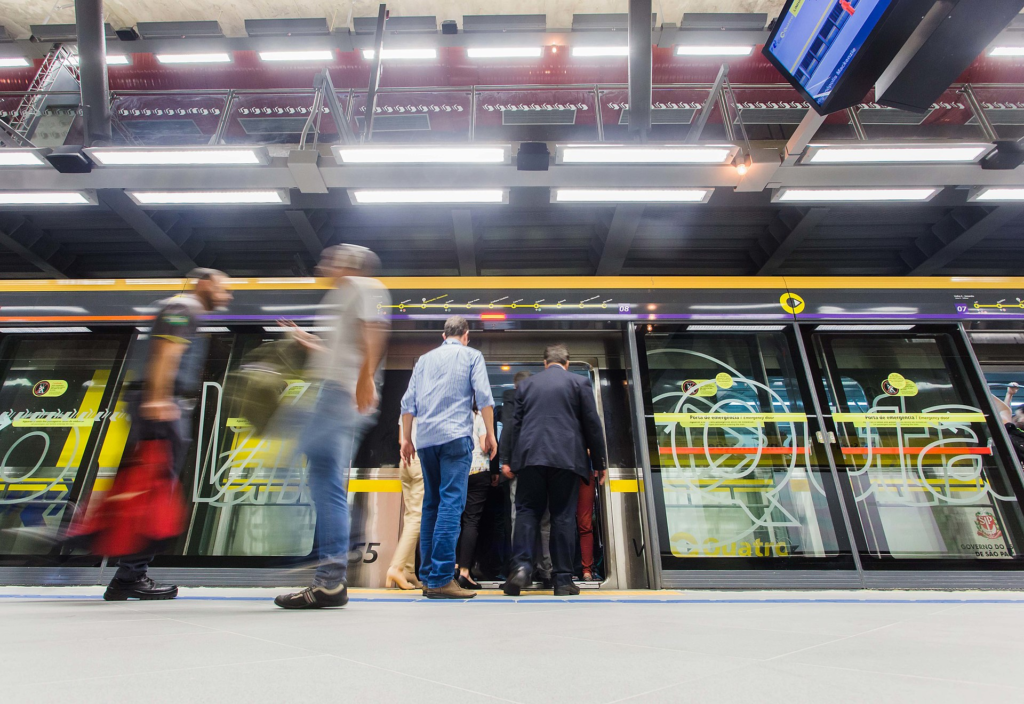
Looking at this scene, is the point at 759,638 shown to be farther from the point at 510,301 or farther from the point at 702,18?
the point at 702,18

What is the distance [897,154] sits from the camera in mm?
4020

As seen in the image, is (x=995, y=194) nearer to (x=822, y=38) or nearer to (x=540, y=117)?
(x=822, y=38)

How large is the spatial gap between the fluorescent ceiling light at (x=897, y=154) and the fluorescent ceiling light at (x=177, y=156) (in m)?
4.69

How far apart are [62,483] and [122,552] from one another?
3292 mm

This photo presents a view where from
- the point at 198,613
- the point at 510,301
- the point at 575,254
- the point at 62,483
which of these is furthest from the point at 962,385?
the point at 62,483

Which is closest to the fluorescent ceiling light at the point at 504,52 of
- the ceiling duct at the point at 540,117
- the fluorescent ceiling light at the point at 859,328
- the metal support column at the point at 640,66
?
the ceiling duct at the point at 540,117

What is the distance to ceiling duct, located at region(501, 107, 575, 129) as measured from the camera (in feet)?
19.1

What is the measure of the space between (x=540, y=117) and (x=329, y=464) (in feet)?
17.1

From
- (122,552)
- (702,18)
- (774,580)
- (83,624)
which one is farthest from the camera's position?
(702,18)

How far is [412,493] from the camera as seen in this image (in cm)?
421

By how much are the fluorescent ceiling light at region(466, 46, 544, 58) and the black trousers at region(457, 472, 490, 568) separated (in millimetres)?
4764

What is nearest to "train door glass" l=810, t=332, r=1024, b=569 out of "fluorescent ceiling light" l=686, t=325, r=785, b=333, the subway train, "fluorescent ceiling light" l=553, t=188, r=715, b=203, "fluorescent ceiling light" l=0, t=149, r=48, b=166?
the subway train

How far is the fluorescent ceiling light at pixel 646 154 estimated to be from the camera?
398cm

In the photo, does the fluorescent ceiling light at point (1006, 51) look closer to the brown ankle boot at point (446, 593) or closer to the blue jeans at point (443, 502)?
the blue jeans at point (443, 502)
